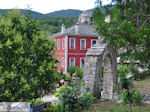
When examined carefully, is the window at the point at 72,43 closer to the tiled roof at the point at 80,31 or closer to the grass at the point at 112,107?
the tiled roof at the point at 80,31

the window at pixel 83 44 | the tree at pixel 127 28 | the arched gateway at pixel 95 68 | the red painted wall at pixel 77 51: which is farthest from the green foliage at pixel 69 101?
the window at pixel 83 44

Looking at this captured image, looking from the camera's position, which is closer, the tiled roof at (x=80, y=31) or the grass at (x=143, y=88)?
the grass at (x=143, y=88)

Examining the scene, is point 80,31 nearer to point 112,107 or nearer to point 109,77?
point 109,77

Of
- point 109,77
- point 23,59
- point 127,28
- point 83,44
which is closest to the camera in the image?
point 127,28

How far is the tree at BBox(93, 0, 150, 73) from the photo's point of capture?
13.7ft

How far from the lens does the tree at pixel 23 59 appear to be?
5359 millimetres

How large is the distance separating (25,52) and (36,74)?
27.8 inches

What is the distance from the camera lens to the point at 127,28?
424 centimetres

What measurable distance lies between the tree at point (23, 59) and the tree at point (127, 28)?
6.44 ft

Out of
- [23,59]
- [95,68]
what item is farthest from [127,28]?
[95,68]

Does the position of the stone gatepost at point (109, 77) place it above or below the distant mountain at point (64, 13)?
below

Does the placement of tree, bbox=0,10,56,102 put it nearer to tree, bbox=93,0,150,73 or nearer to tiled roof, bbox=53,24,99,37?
tree, bbox=93,0,150,73

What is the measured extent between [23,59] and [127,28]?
2.91 metres

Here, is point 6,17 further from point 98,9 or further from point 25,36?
point 98,9
